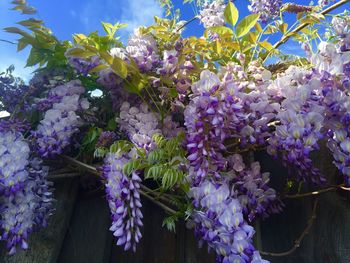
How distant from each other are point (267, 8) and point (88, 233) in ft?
5.52

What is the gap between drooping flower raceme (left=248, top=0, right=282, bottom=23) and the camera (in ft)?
7.46

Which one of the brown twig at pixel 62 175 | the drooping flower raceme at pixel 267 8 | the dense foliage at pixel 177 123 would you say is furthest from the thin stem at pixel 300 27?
the brown twig at pixel 62 175

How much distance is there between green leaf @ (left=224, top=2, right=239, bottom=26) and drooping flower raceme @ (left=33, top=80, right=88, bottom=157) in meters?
0.59

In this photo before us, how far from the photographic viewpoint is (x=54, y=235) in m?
1.30

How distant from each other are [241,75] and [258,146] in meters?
0.23

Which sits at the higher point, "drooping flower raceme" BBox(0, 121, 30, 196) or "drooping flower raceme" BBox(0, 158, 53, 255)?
"drooping flower raceme" BBox(0, 121, 30, 196)

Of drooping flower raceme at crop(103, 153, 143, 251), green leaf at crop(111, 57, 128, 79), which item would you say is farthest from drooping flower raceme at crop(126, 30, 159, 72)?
drooping flower raceme at crop(103, 153, 143, 251)

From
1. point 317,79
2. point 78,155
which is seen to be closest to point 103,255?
point 78,155

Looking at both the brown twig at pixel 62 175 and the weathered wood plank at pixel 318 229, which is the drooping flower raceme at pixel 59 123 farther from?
the weathered wood plank at pixel 318 229

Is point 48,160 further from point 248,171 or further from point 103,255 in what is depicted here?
point 248,171

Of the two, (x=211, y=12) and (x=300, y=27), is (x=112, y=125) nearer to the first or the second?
(x=300, y=27)

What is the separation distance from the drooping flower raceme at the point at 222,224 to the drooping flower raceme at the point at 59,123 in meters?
0.48

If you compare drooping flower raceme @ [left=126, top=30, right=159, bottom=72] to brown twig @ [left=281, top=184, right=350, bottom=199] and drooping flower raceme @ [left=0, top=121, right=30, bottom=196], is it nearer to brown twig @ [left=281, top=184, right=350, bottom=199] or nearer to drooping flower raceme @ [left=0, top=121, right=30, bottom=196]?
drooping flower raceme @ [left=0, top=121, right=30, bottom=196]

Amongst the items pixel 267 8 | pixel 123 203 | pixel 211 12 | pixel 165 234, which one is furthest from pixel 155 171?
pixel 267 8
